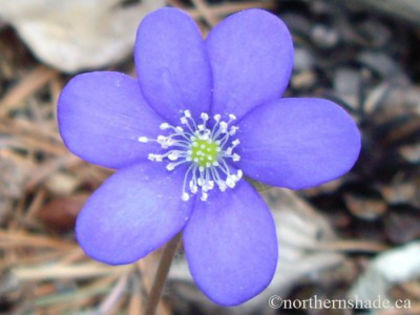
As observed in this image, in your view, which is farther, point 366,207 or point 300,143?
point 366,207

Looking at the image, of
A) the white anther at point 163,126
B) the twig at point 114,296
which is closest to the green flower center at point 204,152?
the white anther at point 163,126

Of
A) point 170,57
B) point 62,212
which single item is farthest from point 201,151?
point 62,212

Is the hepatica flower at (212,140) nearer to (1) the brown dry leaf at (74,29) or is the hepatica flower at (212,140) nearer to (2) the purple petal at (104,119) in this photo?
(2) the purple petal at (104,119)

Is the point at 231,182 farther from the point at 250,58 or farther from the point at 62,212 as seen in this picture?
the point at 62,212

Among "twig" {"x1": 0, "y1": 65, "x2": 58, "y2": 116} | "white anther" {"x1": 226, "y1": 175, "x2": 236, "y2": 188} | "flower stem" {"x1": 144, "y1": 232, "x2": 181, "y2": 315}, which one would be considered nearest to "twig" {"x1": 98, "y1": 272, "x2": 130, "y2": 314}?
"flower stem" {"x1": 144, "y1": 232, "x2": 181, "y2": 315}

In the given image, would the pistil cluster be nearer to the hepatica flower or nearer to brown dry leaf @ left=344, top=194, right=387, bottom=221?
the hepatica flower
